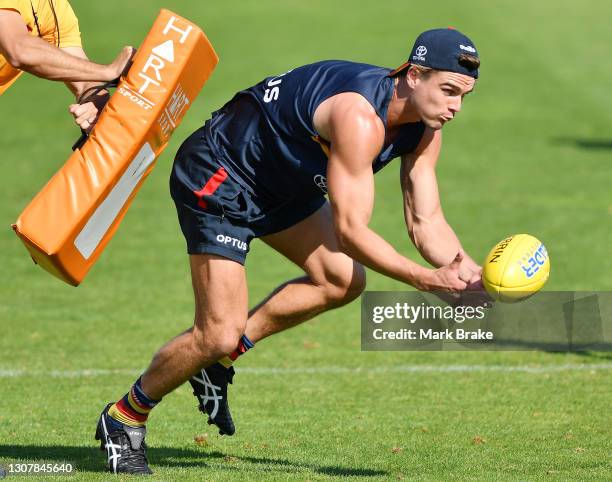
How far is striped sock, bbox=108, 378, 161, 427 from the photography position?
687 cm

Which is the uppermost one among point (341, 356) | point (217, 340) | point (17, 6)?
point (17, 6)

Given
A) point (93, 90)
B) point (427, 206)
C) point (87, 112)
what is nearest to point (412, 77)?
point (427, 206)

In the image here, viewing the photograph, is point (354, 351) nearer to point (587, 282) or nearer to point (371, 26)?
point (587, 282)

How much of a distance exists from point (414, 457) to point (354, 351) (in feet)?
11.0

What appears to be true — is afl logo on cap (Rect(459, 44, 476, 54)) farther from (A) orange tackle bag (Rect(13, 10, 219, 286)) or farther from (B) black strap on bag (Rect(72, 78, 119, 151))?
(B) black strap on bag (Rect(72, 78, 119, 151))

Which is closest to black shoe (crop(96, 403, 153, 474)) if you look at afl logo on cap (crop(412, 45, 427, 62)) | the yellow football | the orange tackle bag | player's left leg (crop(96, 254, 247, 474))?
player's left leg (crop(96, 254, 247, 474))

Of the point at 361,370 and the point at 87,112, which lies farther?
the point at 361,370

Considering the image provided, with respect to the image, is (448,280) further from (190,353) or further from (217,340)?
(190,353)

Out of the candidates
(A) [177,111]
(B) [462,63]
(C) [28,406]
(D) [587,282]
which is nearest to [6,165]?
(D) [587,282]

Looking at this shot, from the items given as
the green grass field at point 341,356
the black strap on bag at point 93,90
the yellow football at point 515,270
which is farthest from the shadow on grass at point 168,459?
the black strap on bag at point 93,90

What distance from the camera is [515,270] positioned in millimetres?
5965

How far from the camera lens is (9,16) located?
6.96 metres

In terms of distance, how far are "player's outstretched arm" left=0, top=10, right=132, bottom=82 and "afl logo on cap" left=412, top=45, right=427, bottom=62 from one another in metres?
1.87

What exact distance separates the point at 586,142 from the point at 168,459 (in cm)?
1632
